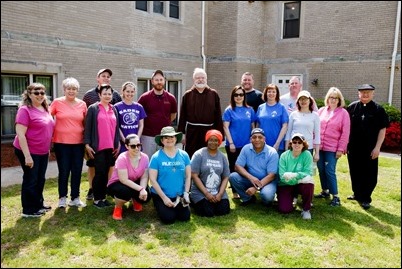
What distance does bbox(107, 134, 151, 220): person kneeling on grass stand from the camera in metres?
4.71

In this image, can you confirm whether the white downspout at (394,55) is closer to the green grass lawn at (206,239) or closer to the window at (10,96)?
the green grass lawn at (206,239)

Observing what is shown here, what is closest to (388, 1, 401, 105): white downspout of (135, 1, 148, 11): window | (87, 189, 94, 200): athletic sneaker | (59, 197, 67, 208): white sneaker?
(135, 1, 148, 11): window

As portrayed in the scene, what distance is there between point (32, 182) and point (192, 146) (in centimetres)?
243

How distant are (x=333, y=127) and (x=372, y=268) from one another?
7.97 feet

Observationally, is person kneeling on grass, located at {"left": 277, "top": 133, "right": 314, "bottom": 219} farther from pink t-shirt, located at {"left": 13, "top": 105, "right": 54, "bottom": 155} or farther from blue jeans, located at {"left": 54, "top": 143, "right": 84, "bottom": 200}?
pink t-shirt, located at {"left": 13, "top": 105, "right": 54, "bottom": 155}

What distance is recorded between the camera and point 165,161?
187 inches

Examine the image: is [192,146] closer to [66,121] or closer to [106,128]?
[106,128]

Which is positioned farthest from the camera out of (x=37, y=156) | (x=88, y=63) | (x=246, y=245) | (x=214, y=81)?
(x=214, y=81)

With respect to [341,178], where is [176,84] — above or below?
above

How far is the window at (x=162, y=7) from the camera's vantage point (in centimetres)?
1145

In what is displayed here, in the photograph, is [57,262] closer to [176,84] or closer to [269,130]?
[269,130]

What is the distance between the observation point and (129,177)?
4828mm

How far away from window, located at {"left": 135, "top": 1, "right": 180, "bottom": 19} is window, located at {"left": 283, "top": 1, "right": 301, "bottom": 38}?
4.69m

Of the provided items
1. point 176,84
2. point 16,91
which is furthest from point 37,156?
point 176,84
